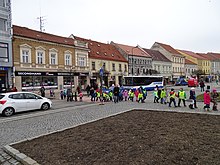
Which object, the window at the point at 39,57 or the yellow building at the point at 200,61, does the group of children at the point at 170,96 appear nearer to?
the window at the point at 39,57

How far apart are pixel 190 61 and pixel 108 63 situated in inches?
2102

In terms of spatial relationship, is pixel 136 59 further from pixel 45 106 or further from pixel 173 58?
pixel 45 106

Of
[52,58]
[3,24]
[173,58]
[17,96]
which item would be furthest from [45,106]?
[173,58]

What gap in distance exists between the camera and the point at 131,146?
5164 millimetres

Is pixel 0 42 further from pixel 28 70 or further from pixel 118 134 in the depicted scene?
pixel 118 134

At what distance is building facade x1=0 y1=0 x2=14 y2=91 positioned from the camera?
25.1 m

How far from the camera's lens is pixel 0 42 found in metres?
24.9

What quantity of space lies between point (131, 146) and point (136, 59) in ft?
169

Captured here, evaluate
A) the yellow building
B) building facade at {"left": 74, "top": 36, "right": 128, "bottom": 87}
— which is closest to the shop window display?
building facade at {"left": 74, "top": 36, "right": 128, "bottom": 87}

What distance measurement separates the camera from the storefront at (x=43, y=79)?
27578 millimetres

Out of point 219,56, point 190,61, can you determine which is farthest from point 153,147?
point 219,56

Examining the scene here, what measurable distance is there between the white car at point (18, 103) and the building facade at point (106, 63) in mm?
25830

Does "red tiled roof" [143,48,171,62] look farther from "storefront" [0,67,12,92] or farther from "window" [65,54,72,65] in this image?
"storefront" [0,67,12,92]

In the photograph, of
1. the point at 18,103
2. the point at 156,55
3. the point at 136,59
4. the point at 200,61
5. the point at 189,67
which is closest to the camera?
the point at 18,103
